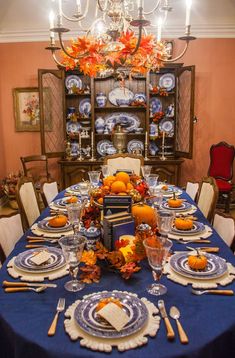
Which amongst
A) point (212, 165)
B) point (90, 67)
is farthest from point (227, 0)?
point (90, 67)

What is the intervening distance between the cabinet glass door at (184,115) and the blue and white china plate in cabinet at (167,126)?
8cm

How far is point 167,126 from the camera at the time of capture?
4.71 meters

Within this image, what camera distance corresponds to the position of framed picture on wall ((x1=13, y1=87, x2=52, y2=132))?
4801mm

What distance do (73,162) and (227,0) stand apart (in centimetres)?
282

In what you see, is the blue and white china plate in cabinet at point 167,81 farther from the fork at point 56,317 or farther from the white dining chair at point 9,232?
the fork at point 56,317

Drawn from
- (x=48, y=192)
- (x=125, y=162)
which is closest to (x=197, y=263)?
(x=48, y=192)

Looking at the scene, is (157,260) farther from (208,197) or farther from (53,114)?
(53,114)

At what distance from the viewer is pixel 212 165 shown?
14.9ft

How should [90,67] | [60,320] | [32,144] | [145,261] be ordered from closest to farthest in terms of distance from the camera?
[60,320], [145,261], [90,67], [32,144]

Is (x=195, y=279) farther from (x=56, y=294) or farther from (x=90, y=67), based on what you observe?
(x=90, y=67)

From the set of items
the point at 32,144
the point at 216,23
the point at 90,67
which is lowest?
the point at 32,144

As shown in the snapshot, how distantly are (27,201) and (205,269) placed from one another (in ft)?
5.16

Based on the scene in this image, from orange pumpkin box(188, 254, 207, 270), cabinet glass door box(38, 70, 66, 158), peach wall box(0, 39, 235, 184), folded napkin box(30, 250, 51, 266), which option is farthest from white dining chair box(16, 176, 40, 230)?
peach wall box(0, 39, 235, 184)

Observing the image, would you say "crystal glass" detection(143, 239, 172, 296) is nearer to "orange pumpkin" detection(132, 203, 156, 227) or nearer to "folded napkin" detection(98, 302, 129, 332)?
"folded napkin" detection(98, 302, 129, 332)
